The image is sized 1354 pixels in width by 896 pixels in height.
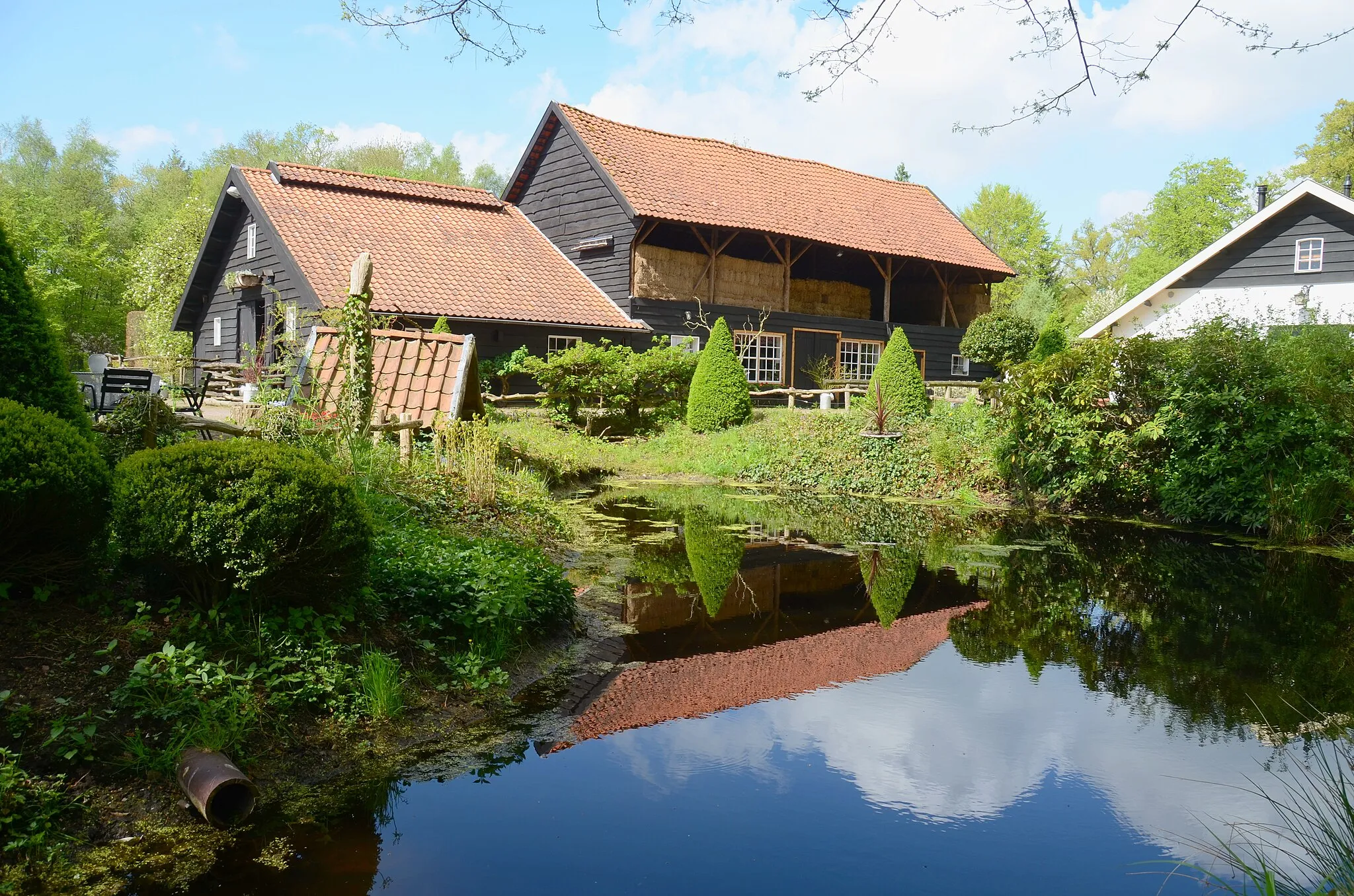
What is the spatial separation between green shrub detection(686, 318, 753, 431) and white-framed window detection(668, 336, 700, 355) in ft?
6.39

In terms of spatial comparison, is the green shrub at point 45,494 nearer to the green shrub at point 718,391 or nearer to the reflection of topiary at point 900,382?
the green shrub at point 718,391

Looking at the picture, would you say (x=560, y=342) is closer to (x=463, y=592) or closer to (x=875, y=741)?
(x=463, y=592)

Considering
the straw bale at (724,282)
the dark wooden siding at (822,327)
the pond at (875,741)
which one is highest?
the straw bale at (724,282)

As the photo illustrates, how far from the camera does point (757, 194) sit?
26594mm

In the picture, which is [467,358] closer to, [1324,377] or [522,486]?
[522,486]

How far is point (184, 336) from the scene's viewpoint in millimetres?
30672

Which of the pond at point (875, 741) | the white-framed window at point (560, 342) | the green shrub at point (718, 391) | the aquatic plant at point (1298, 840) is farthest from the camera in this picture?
the white-framed window at point (560, 342)

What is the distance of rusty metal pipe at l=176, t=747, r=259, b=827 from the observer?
157 inches

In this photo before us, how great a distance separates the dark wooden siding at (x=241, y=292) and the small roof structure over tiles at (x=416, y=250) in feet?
1.50

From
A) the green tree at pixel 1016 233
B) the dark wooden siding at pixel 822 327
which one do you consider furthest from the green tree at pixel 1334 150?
the dark wooden siding at pixel 822 327

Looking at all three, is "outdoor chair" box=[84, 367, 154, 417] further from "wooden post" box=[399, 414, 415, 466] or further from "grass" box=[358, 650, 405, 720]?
"grass" box=[358, 650, 405, 720]

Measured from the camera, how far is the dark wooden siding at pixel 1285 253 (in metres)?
22.2

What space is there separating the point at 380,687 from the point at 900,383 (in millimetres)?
16651

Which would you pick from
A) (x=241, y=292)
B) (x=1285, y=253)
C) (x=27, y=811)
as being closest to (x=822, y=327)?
(x=1285, y=253)
